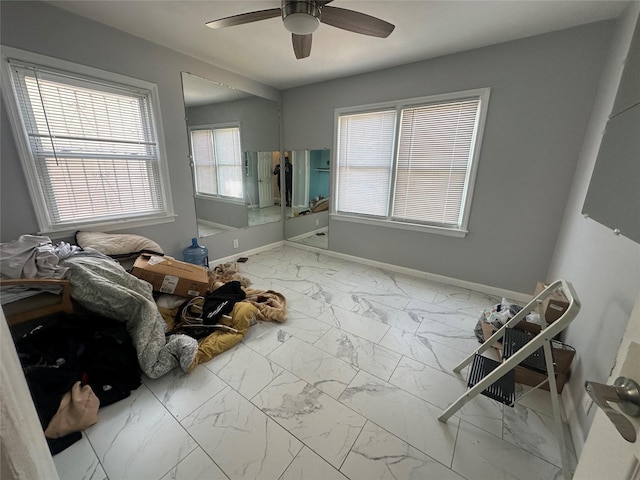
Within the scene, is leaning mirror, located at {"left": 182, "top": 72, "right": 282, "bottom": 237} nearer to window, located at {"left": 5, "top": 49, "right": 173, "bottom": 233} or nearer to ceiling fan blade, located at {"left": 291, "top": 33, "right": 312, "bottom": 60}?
window, located at {"left": 5, "top": 49, "right": 173, "bottom": 233}

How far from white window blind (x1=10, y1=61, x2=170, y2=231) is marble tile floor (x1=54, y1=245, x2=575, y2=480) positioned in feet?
6.15

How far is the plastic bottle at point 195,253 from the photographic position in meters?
3.12

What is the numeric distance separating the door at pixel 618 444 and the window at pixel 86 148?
3385 mm

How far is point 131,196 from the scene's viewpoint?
8.76ft

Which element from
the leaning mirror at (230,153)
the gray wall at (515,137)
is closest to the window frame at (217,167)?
the leaning mirror at (230,153)

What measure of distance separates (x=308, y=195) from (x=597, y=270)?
11.0 ft

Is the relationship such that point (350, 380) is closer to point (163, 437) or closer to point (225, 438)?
point (225, 438)

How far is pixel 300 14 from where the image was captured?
157 centimetres

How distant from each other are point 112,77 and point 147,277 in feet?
6.29

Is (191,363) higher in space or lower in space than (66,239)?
lower

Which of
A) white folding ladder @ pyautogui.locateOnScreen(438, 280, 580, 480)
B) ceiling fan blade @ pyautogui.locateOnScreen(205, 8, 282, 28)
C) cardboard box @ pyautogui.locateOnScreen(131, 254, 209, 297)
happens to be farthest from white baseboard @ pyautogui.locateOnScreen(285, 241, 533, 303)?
ceiling fan blade @ pyautogui.locateOnScreen(205, 8, 282, 28)

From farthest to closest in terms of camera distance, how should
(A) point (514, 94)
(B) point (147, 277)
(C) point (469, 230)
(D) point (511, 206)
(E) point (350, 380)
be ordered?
(C) point (469, 230) → (D) point (511, 206) → (A) point (514, 94) → (B) point (147, 277) → (E) point (350, 380)

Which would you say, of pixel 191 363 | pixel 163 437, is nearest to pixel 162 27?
pixel 191 363

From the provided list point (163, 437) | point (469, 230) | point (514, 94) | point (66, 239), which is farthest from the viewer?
point (469, 230)
